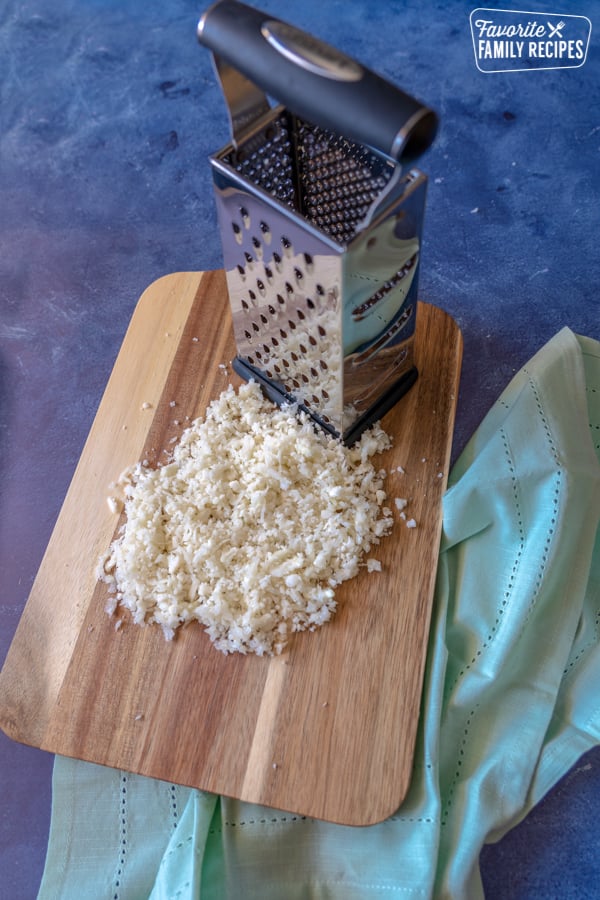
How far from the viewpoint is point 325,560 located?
3.02ft

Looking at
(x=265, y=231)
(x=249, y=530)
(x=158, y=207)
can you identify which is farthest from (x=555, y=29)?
(x=249, y=530)

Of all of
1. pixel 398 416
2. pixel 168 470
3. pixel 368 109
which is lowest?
pixel 168 470

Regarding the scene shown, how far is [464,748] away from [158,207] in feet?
3.71

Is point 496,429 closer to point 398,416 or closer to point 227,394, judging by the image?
point 398,416

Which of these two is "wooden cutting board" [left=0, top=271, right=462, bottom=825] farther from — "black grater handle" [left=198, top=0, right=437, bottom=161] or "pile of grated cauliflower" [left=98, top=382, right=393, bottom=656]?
"black grater handle" [left=198, top=0, right=437, bottom=161]

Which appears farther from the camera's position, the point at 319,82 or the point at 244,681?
the point at 244,681

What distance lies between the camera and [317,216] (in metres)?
0.98

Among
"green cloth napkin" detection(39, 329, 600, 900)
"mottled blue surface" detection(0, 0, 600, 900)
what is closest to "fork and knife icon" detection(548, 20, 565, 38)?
"mottled blue surface" detection(0, 0, 600, 900)

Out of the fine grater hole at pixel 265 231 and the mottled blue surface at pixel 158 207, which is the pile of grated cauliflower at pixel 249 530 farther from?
the mottled blue surface at pixel 158 207

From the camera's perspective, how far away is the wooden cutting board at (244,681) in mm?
848

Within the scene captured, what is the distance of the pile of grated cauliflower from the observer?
2.97 feet

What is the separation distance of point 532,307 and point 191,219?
25.6 inches

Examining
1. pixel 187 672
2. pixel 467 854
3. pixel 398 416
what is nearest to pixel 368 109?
pixel 398 416

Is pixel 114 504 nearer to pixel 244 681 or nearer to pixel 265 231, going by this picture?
pixel 244 681
